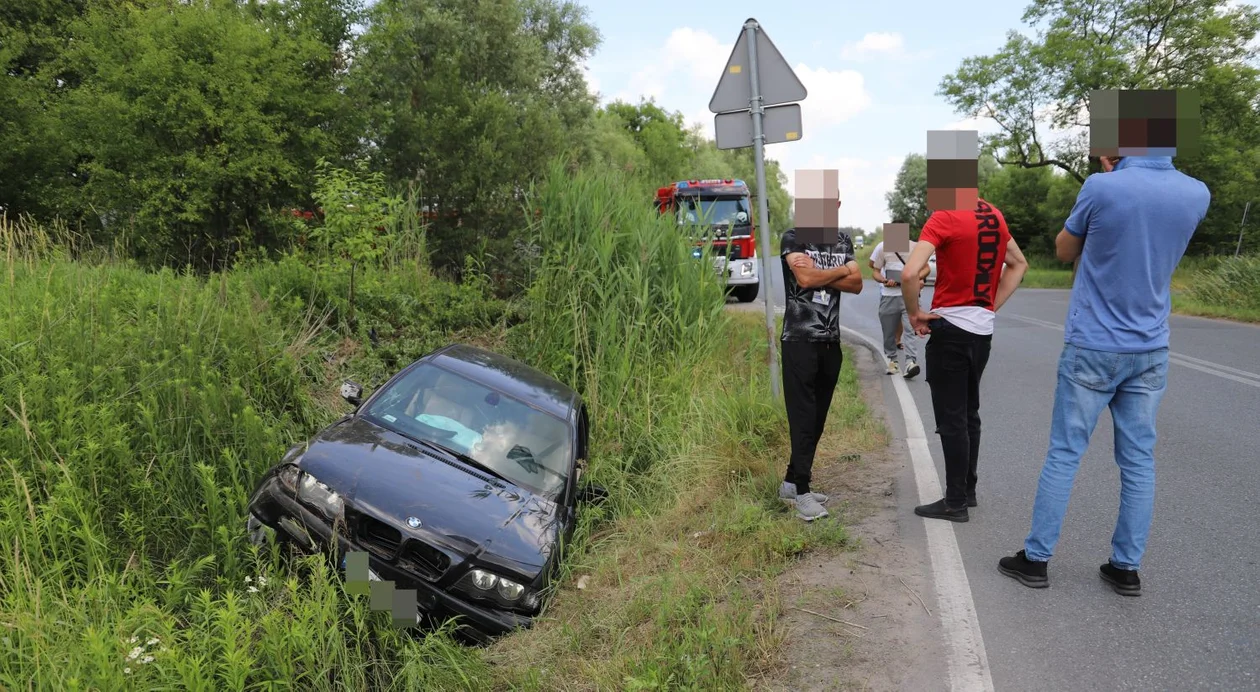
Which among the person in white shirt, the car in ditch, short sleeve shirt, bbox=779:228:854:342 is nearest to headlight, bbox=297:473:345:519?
the car in ditch

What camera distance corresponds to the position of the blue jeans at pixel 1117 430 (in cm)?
335

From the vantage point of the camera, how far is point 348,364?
7570 millimetres

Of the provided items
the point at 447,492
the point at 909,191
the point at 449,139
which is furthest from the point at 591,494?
the point at 909,191

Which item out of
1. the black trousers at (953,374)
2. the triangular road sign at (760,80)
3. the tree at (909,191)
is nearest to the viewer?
the black trousers at (953,374)

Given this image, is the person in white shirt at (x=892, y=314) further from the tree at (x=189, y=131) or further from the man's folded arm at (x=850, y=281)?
the tree at (x=189, y=131)

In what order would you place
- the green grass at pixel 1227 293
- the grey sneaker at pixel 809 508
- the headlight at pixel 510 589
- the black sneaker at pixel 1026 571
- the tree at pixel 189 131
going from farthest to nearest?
the green grass at pixel 1227 293, the tree at pixel 189 131, the grey sneaker at pixel 809 508, the headlight at pixel 510 589, the black sneaker at pixel 1026 571

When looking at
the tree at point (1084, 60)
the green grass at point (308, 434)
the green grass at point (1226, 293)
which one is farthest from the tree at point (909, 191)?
the green grass at point (308, 434)

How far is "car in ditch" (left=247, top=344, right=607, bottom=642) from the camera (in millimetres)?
3922

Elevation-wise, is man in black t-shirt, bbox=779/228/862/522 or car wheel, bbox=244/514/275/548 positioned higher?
man in black t-shirt, bbox=779/228/862/522

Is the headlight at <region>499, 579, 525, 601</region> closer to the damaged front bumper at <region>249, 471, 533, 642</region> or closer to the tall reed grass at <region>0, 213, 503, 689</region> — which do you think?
the damaged front bumper at <region>249, 471, 533, 642</region>

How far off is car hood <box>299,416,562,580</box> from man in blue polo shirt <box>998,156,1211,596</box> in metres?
2.51

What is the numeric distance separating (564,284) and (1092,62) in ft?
102

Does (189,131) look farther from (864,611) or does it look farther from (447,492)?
(864,611)

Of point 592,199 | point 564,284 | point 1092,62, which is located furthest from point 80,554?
point 1092,62
